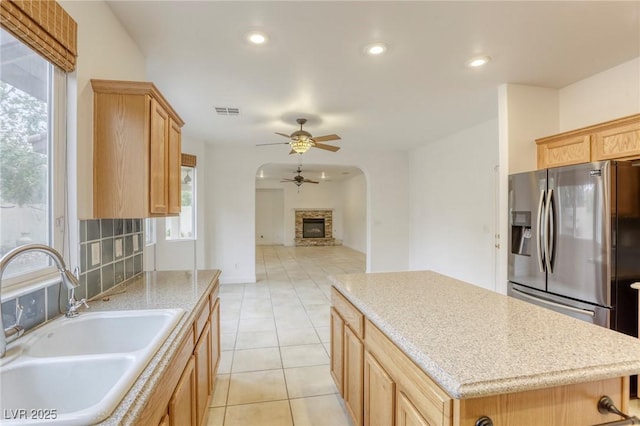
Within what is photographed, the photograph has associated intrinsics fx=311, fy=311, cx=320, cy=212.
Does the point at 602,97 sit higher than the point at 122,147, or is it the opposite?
the point at 602,97

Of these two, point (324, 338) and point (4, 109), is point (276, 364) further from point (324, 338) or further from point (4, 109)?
point (4, 109)

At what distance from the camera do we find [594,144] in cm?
255

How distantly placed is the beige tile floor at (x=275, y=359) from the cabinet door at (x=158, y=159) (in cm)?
148

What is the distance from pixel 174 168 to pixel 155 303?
41.9 inches

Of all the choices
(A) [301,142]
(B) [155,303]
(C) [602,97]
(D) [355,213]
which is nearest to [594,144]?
(C) [602,97]

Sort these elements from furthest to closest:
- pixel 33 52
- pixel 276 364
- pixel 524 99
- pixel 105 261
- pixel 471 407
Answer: pixel 524 99
pixel 276 364
pixel 105 261
pixel 33 52
pixel 471 407

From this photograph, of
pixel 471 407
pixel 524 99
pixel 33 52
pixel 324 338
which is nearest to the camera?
pixel 471 407

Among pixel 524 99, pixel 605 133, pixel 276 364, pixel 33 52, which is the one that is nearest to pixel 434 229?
pixel 524 99

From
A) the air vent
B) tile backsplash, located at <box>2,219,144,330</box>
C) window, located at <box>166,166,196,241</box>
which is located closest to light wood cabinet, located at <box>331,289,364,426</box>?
tile backsplash, located at <box>2,219,144,330</box>

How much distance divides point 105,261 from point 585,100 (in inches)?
167

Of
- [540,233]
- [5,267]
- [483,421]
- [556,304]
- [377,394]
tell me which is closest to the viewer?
[483,421]

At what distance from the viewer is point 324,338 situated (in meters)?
3.36

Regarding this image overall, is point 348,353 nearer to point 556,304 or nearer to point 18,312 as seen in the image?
point 18,312

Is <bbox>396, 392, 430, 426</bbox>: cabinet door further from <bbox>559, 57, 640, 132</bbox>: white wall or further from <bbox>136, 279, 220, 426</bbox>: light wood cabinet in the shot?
<bbox>559, 57, 640, 132</bbox>: white wall
